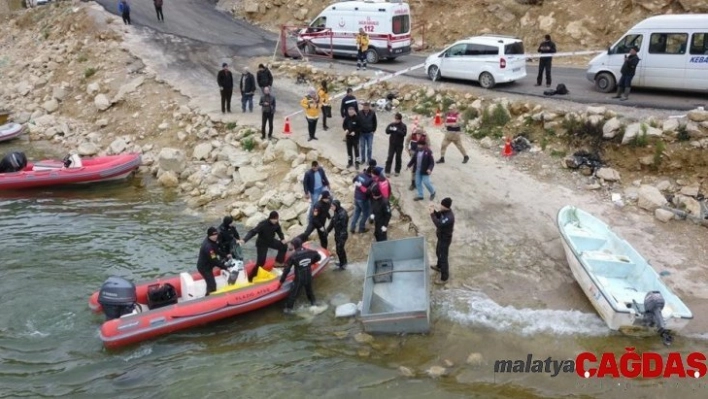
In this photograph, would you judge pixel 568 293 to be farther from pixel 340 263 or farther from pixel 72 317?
pixel 72 317

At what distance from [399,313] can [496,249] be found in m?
3.19

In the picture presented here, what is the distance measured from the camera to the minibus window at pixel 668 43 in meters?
15.6

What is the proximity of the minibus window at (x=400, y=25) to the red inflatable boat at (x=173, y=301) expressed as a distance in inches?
555

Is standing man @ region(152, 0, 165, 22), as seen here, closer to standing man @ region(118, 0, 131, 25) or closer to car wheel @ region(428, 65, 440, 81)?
standing man @ region(118, 0, 131, 25)

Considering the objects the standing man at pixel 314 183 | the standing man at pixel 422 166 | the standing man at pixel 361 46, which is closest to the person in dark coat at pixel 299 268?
the standing man at pixel 314 183

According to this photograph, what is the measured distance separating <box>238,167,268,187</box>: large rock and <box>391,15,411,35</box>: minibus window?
31.8 ft

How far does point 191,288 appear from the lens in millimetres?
10633

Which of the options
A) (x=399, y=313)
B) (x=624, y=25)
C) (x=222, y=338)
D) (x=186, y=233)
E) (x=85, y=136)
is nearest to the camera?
(x=399, y=313)

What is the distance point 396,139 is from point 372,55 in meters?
10.5

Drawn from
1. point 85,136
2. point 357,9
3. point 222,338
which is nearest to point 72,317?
point 222,338

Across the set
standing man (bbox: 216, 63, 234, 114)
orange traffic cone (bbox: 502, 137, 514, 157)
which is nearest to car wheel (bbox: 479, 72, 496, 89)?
orange traffic cone (bbox: 502, 137, 514, 157)

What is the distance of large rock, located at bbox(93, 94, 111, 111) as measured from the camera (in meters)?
21.0

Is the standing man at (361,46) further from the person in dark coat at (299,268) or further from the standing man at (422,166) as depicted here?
the person in dark coat at (299,268)

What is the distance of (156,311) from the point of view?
32.6 ft
